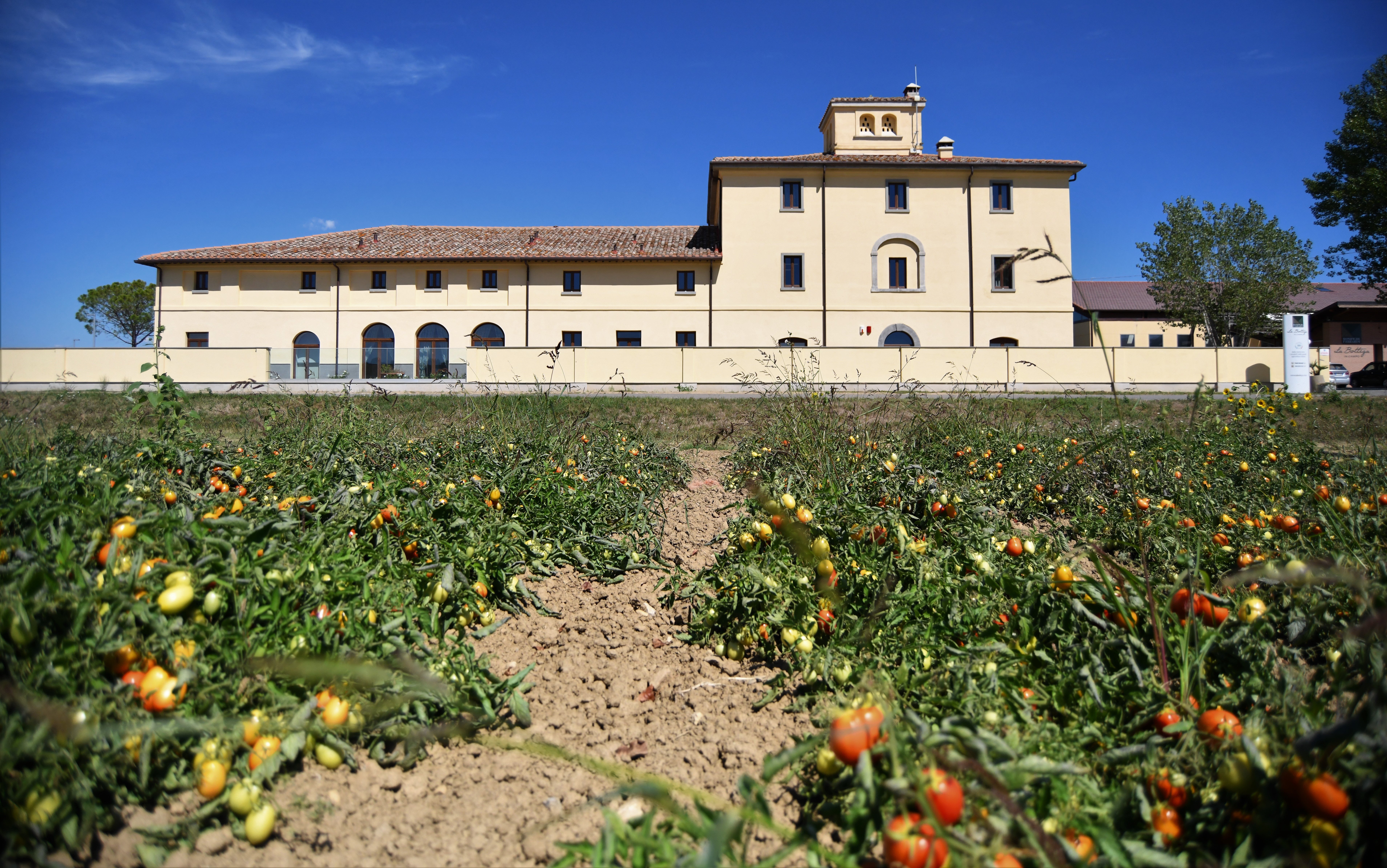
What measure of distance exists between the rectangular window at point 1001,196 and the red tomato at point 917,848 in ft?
107

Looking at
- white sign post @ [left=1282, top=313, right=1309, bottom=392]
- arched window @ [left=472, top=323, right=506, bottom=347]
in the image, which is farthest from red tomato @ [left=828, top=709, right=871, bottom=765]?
arched window @ [left=472, top=323, right=506, bottom=347]

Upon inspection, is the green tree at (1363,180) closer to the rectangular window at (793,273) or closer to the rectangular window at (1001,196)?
the rectangular window at (1001,196)

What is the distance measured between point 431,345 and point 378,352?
2.82 m

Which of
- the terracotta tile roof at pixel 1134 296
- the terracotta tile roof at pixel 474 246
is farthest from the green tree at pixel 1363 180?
the terracotta tile roof at pixel 474 246

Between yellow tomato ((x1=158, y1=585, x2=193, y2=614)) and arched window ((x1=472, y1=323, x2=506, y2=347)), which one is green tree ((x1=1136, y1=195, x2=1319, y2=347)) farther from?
yellow tomato ((x1=158, y1=585, x2=193, y2=614))

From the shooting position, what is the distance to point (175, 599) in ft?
5.42

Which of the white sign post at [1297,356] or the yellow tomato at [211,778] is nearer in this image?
the yellow tomato at [211,778]

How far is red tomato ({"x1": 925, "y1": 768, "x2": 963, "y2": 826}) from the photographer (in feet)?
3.93

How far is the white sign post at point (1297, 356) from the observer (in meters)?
20.5

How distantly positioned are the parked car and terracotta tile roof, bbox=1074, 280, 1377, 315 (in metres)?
13.3

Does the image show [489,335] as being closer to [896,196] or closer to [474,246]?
[474,246]

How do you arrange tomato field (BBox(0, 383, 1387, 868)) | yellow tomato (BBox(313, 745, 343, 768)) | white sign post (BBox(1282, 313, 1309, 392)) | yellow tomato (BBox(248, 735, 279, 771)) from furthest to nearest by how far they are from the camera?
white sign post (BBox(1282, 313, 1309, 392)) < yellow tomato (BBox(313, 745, 343, 768)) < yellow tomato (BBox(248, 735, 279, 771)) < tomato field (BBox(0, 383, 1387, 868))

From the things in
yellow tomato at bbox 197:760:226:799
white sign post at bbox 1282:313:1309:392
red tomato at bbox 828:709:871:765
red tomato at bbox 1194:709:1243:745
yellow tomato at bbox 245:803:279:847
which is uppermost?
white sign post at bbox 1282:313:1309:392

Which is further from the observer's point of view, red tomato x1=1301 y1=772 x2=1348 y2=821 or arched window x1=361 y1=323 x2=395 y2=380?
arched window x1=361 y1=323 x2=395 y2=380
